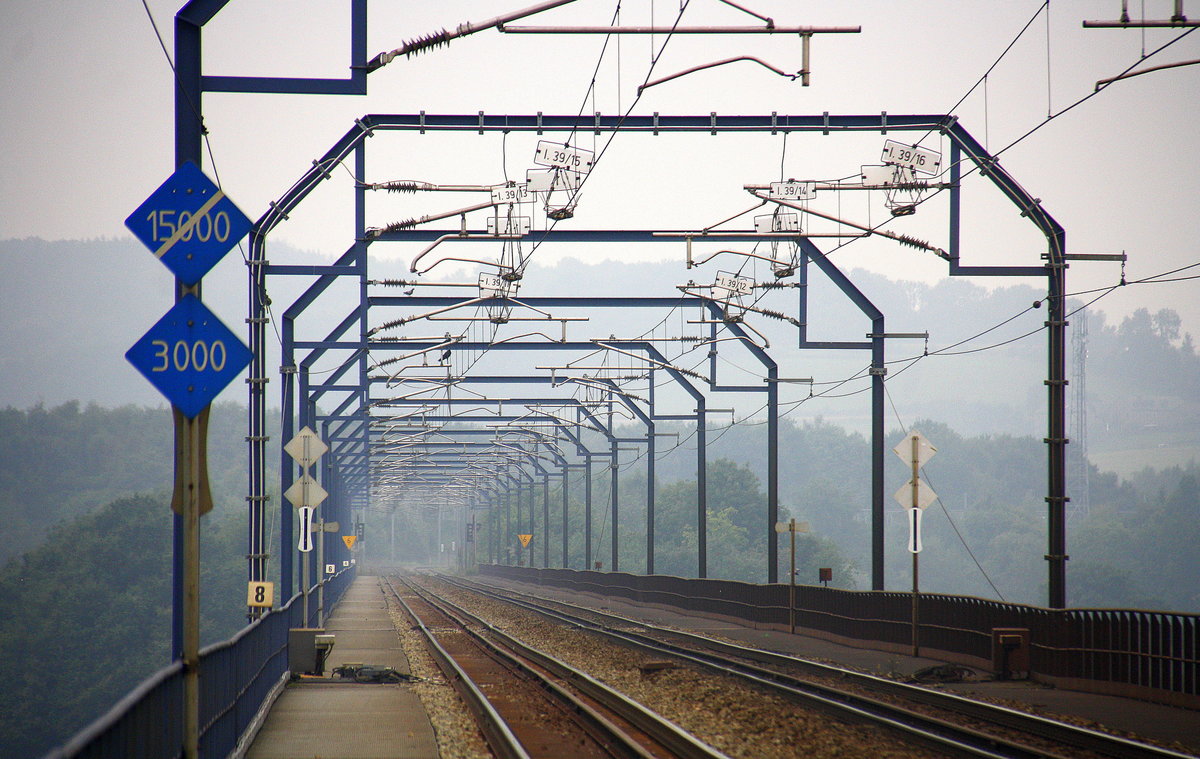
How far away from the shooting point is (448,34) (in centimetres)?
1343

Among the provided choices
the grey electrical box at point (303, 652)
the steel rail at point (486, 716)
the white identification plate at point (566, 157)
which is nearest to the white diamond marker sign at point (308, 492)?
the grey electrical box at point (303, 652)

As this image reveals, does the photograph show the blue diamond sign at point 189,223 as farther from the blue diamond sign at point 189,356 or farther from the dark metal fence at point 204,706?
the dark metal fence at point 204,706

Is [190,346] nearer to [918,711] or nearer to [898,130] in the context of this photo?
[918,711]


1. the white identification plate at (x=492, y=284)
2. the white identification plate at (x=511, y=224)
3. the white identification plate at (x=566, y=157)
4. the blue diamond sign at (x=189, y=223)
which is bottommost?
the blue diamond sign at (x=189, y=223)

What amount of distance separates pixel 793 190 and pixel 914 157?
7.39 feet

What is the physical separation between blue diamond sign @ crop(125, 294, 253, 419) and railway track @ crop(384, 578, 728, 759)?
5.96 meters

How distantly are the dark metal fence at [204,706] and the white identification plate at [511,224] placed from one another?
321 inches

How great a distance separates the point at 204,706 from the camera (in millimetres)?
9750

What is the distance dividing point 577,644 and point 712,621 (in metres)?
9.70

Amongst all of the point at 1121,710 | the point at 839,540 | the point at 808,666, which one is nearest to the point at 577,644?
the point at 808,666

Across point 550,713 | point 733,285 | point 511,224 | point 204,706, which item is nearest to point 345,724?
point 550,713

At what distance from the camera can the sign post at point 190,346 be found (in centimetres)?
760

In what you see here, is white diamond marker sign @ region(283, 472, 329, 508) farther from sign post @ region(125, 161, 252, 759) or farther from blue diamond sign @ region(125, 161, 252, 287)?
blue diamond sign @ region(125, 161, 252, 287)

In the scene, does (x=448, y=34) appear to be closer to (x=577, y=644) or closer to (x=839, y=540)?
(x=577, y=644)
